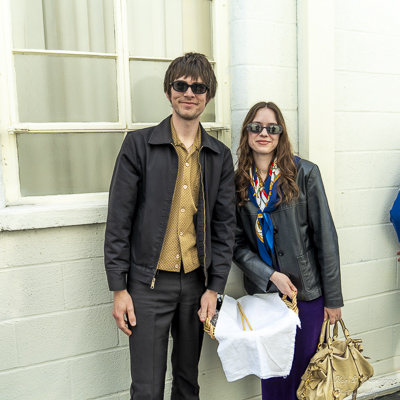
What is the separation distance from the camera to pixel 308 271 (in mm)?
2461

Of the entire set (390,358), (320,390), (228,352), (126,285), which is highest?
(126,285)

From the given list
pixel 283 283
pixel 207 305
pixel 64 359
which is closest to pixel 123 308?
pixel 207 305

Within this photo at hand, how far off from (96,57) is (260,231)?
132 cm

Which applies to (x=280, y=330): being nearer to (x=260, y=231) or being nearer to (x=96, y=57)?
(x=260, y=231)

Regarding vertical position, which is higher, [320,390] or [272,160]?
[272,160]

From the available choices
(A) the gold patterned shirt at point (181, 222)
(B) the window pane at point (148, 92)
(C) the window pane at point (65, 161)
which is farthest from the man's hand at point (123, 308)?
(B) the window pane at point (148, 92)

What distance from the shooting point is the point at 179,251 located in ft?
7.23

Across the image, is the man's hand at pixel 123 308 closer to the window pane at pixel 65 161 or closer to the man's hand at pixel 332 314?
the window pane at pixel 65 161

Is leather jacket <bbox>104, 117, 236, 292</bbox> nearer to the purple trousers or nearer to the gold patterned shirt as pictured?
the gold patterned shirt

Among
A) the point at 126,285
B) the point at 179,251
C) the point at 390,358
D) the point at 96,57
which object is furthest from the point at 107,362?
the point at 390,358

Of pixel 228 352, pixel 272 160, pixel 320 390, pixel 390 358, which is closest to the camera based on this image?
pixel 228 352

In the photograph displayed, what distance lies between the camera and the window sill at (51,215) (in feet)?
7.40

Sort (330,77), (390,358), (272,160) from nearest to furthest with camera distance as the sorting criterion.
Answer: (272,160) → (330,77) → (390,358)

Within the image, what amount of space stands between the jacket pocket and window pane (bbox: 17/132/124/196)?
1171 mm
